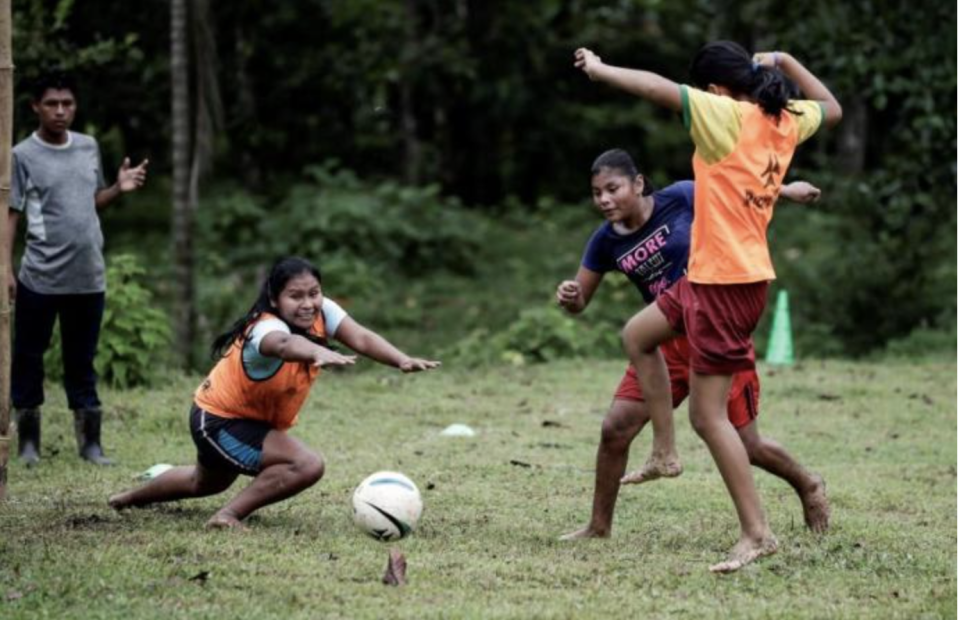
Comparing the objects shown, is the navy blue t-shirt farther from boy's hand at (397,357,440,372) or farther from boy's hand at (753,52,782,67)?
boy's hand at (397,357,440,372)

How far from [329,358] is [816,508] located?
89.4 inches

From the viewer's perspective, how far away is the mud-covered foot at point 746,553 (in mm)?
5656

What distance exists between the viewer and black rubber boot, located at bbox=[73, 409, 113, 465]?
334 inches

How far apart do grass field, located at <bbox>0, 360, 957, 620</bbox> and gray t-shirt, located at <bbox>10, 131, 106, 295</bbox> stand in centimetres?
103

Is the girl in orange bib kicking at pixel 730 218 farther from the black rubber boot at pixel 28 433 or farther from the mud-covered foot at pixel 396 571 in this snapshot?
the black rubber boot at pixel 28 433

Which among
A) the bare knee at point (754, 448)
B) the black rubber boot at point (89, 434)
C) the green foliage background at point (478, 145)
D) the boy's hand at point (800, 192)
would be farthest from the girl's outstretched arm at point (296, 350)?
the green foliage background at point (478, 145)

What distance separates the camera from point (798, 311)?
55.2 feet

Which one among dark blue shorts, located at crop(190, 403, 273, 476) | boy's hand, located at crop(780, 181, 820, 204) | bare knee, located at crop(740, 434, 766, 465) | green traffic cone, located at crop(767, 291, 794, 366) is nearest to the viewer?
boy's hand, located at crop(780, 181, 820, 204)

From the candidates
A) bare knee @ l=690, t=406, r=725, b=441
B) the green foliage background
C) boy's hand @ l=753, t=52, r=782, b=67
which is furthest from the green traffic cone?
bare knee @ l=690, t=406, r=725, b=441

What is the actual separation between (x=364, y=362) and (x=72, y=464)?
20.9ft

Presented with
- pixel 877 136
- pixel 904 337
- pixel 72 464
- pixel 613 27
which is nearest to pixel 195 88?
pixel 72 464

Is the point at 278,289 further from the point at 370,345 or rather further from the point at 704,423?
the point at 704,423

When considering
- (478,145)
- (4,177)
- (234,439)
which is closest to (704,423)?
(234,439)

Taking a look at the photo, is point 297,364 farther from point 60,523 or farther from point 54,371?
point 54,371
